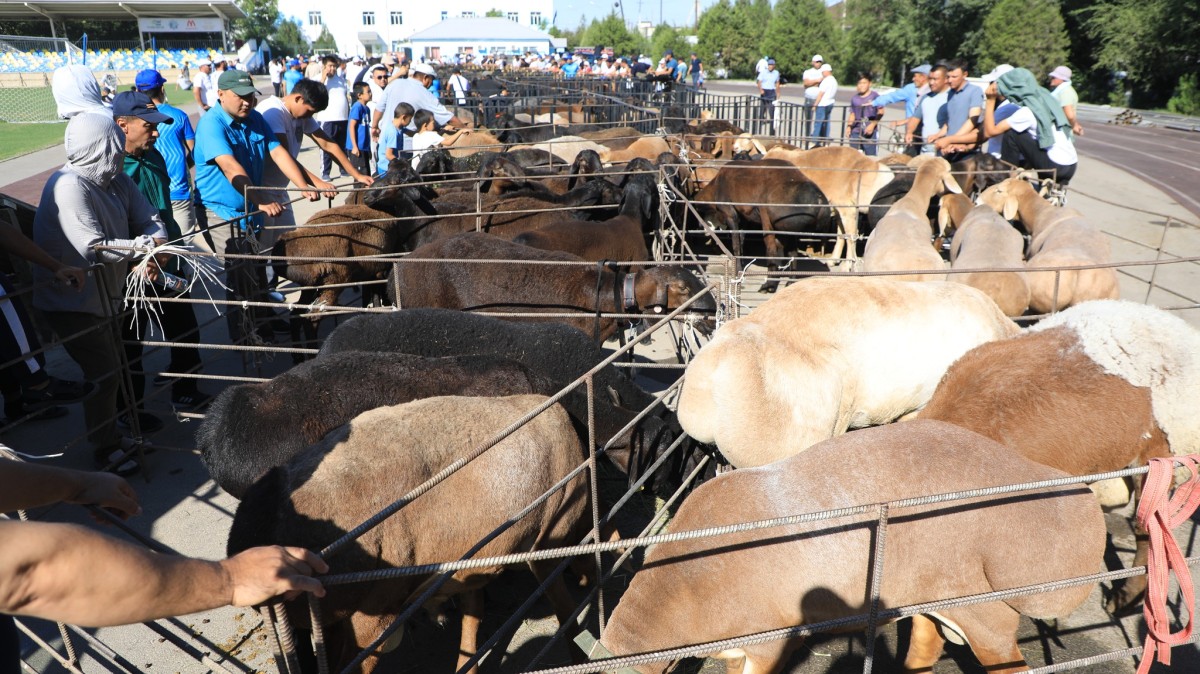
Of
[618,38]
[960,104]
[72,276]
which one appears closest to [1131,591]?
[72,276]

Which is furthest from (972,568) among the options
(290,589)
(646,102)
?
(646,102)

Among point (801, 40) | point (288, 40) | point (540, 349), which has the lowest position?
point (540, 349)

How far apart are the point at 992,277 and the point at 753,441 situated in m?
3.49

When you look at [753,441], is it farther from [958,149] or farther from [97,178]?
[958,149]

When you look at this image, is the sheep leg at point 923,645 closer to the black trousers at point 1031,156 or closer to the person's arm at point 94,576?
the person's arm at point 94,576

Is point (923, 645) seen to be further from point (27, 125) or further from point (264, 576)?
point (27, 125)

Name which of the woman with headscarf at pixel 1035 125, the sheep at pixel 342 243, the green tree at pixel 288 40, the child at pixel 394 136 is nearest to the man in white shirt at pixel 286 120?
the sheep at pixel 342 243

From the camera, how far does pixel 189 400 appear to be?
6410mm

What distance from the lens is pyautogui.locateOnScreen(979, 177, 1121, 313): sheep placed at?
6.51 metres

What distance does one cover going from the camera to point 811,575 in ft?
9.24

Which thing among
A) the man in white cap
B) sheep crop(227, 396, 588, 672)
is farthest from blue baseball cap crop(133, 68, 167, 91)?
the man in white cap

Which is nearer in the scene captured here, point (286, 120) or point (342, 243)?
point (342, 243)

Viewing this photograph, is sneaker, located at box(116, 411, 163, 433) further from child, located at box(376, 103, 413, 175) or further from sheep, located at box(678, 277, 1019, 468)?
child, located at box(376, 103, 413, 175)

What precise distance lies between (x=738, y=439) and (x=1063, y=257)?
436cm
